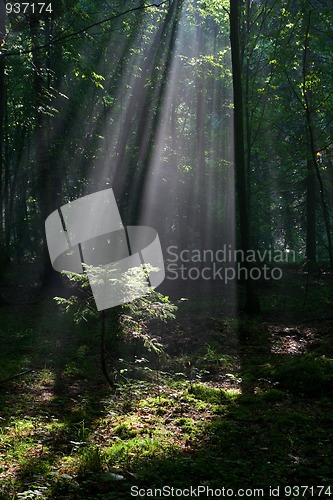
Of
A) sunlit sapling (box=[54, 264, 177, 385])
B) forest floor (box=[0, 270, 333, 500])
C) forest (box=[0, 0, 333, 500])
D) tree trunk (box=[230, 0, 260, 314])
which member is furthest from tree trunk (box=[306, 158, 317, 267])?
sunlit sapling (box=[54, 264, 177, 385])

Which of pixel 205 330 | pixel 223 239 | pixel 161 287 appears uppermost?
pixel 223 239

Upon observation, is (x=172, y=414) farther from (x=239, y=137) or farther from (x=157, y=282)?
(x=157, y=282)

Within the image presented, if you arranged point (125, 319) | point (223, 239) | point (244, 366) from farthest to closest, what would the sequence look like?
point (223, 239), point (244, 366), point (125, 319)

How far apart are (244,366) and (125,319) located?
326cm

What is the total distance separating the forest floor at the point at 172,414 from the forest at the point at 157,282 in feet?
0.11

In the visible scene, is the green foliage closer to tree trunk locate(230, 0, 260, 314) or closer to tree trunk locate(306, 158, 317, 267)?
tree trunk locate(230, 0, 260, 314)

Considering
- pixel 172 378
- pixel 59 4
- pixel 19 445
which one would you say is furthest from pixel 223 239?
pixel 19 445

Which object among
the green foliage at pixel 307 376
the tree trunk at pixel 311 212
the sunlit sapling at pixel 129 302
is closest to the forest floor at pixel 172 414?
the green foliage at pixel 307 376

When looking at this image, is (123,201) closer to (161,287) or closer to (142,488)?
(161,287)

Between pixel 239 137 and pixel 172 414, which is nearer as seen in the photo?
pixel 172 414

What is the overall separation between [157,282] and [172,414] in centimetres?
1257

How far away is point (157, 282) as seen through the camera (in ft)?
61.6

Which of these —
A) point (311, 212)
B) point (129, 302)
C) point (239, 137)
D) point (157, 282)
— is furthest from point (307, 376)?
point (311, 212)

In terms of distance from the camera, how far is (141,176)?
795 inches
